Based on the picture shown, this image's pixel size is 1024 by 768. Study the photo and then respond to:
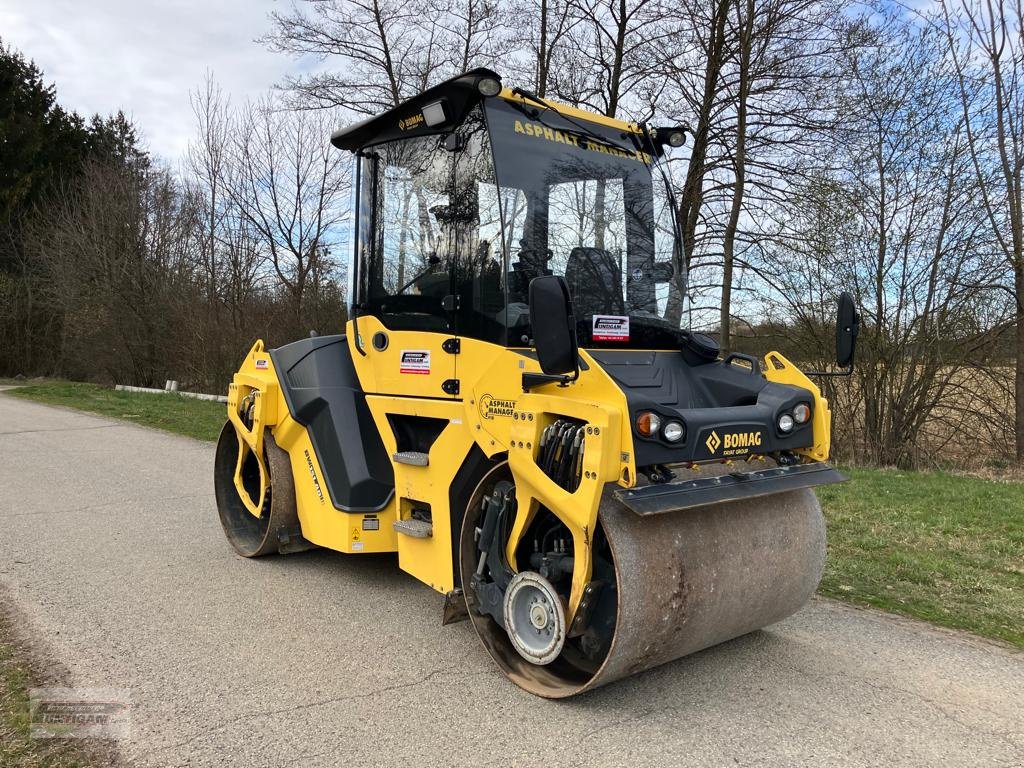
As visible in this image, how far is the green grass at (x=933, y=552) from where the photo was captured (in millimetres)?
4410

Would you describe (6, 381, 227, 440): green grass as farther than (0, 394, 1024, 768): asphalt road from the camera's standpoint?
Yes

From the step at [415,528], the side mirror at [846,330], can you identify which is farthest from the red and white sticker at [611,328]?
the step at [415,528]

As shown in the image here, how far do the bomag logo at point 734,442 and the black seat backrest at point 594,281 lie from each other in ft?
2.96

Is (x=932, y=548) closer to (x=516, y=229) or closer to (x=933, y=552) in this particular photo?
(x=933, y=552)

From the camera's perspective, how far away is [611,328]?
12.4 ft

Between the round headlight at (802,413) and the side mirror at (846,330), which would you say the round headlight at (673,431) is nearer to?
the round headlight at (802,413)

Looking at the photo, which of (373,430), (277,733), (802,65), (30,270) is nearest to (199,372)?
(30,270)

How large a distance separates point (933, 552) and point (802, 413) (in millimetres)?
2613

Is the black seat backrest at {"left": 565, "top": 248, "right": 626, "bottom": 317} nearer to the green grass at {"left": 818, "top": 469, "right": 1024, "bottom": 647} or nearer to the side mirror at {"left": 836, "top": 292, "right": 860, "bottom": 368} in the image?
the side mirror at {"left": 836, "top": 292, "right": 860, "bottom": 368}

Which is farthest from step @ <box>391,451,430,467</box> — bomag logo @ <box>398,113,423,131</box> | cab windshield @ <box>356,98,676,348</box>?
bomag logo @ <box>398,113,423,131</box>

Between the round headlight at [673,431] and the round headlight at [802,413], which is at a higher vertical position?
the round headlight at [802,413]

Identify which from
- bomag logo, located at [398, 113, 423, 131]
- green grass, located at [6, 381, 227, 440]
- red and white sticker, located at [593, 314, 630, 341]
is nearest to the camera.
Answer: red and white sticker, located at [593, 314, 630, 341]

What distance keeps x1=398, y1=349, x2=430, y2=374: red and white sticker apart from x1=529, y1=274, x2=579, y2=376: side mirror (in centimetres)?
118

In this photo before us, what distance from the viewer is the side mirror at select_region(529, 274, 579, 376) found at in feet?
9.68
